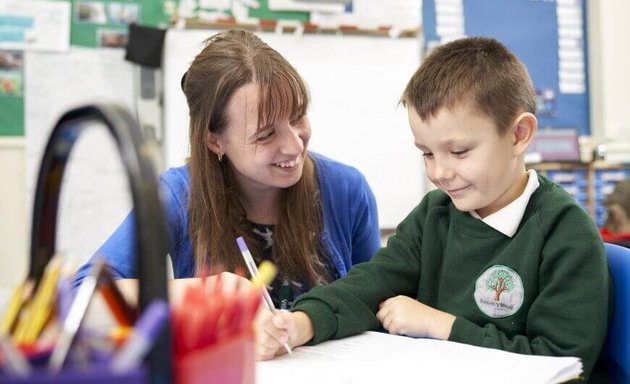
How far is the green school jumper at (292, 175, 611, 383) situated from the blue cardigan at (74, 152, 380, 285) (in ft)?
0.76

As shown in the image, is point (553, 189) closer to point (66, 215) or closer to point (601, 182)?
point (66, 215)

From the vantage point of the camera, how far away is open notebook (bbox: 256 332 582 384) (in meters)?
0.54

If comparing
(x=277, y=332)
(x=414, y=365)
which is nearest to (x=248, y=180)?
(x=277, y=332)

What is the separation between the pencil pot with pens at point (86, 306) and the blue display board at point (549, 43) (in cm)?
304

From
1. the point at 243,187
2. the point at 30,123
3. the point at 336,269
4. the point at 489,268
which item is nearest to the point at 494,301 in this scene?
the point at 489,268

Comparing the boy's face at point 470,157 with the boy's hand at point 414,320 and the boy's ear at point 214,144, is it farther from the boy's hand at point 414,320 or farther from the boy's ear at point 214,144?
the boy's ear at point 214,144

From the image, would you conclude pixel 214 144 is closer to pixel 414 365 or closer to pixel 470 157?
pixel 470 157

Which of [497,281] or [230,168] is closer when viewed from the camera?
[497,281]

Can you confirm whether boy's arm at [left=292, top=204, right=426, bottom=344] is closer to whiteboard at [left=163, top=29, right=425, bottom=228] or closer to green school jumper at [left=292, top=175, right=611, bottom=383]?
green school jumper at [left=292, top=175, right=611, bottom=383]

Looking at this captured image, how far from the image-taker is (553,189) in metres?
0.80

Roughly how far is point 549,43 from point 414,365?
9.92 feet

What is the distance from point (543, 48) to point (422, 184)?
1.10 meters

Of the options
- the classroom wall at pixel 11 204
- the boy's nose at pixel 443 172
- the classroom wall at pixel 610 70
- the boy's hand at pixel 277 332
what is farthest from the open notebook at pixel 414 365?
the classroom wall at pixel 610 70

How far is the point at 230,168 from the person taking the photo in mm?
1116
